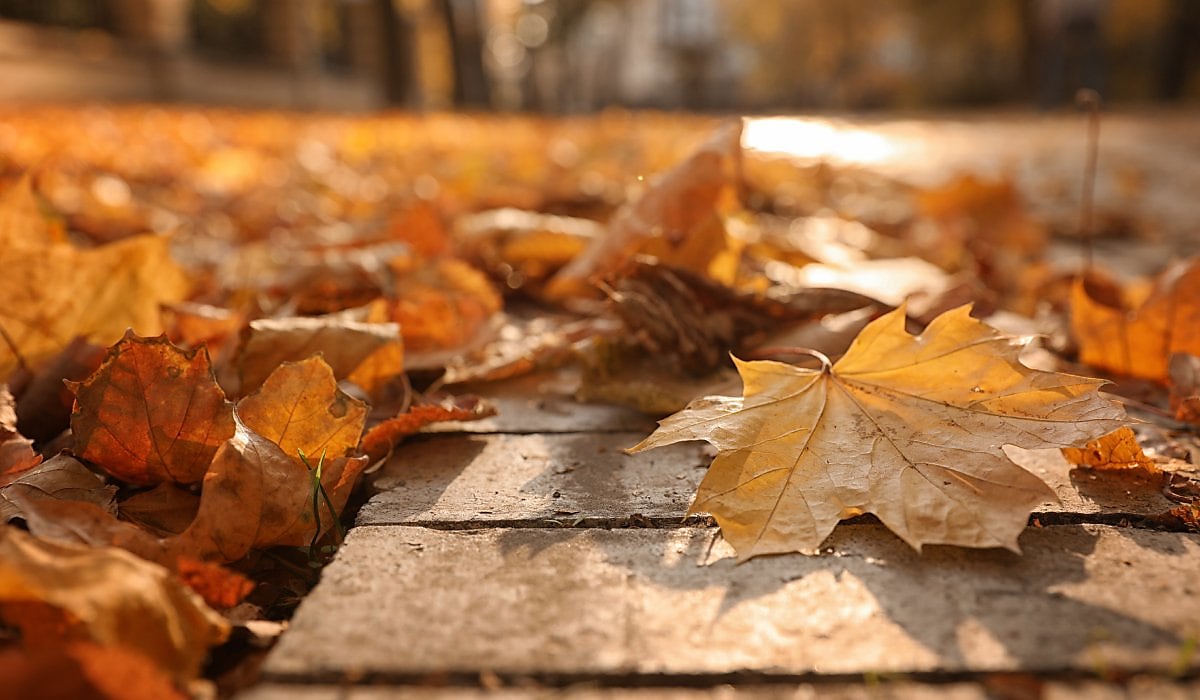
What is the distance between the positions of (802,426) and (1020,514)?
0.88 ft

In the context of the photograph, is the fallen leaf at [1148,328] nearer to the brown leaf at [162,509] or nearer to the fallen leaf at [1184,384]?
the fallen leaf at [1184,384]

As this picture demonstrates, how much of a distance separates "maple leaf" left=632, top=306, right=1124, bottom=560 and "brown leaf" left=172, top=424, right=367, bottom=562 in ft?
1.30

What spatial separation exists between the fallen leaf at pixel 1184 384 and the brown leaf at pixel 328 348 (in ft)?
3.86

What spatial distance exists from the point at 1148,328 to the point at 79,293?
5.81 feet

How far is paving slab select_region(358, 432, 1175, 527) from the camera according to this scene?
43.4 inches

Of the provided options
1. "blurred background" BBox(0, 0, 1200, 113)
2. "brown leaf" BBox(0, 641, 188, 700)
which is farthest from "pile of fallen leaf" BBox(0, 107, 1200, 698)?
"blurred background" BBox(0, 0, 1200, 113)

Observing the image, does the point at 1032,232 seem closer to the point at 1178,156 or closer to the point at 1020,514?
the point at 1020,514

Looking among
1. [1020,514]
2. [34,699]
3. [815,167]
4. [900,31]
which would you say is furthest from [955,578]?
[900,31]

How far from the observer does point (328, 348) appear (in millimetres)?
1421

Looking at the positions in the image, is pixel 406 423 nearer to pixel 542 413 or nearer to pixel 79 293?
pixel 542 413

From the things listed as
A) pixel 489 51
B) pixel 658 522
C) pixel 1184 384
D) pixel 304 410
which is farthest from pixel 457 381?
pixel 489 51

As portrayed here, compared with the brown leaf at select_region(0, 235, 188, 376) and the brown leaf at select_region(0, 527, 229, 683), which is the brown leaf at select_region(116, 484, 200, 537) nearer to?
the brown leaf at select_region(0, 527, 229, 683)

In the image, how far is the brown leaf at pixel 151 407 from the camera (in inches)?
41.6

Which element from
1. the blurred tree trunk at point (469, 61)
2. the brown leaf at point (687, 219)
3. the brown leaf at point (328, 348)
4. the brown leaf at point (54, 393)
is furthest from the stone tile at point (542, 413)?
the blurred tree trunk at point (469, 61)
